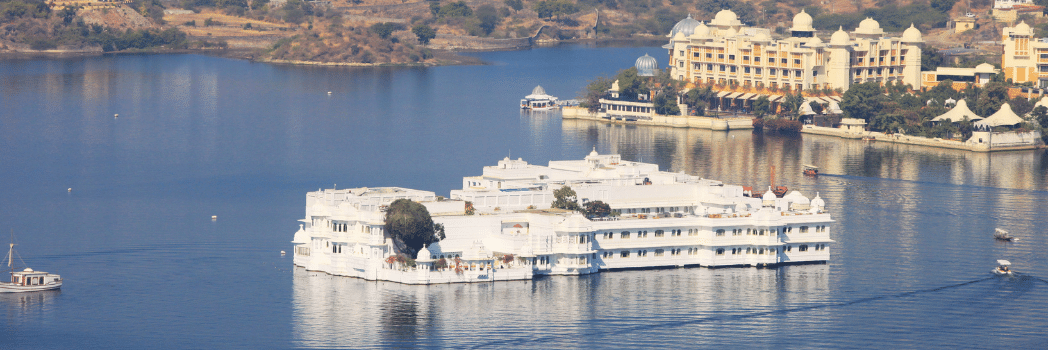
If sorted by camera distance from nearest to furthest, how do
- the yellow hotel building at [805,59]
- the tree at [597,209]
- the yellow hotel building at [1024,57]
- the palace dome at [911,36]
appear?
the tree at [597,209] → the yellow hotel building at [1024,57] → the yellow hotel building at [805,59] → the palace dome at [911,36]

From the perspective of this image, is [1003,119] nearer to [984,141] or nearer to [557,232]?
[984,141]

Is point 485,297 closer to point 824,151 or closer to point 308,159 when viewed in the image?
point 308,159

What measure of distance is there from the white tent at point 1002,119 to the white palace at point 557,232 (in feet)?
213

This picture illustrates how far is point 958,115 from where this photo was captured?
525 ft

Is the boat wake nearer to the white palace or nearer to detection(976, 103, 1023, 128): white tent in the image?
the white palace

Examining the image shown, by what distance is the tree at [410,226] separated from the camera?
8481 cm

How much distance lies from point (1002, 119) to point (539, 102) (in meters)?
53.7

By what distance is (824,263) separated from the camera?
308 feet

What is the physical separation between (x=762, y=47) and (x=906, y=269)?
93570mm

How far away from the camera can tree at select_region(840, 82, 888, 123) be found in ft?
547

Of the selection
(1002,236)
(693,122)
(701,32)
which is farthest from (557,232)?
(701,32)

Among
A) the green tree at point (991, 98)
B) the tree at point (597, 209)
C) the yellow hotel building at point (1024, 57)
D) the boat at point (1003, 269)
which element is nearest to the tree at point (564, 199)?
the tree at point (597, 209)

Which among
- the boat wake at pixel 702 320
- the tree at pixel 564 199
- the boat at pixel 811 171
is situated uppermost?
the boat at pixel 811 171

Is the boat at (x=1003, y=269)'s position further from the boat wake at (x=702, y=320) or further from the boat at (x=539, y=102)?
the boat at (x=539, y=102)
